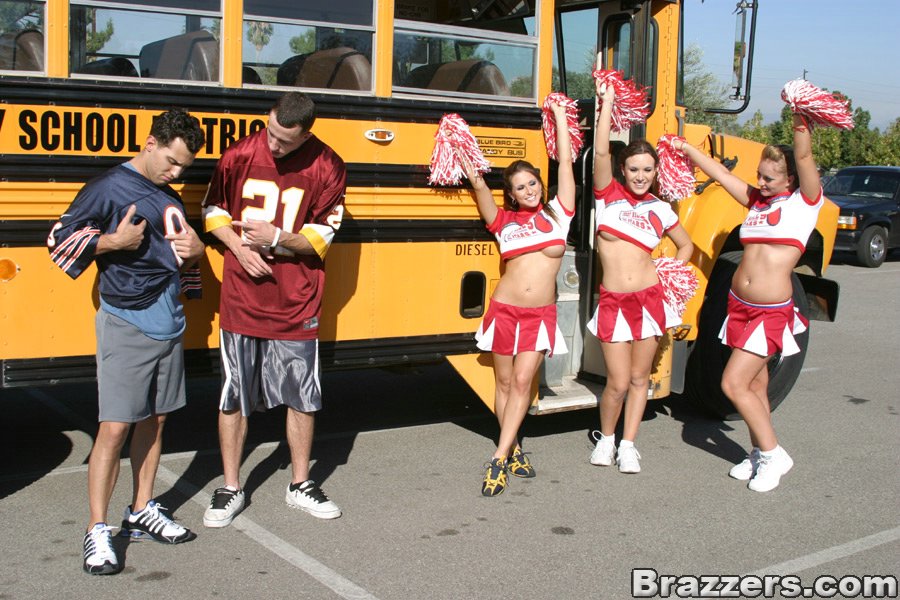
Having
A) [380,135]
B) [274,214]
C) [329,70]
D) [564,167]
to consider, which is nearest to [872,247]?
[564,167]

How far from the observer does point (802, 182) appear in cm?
479

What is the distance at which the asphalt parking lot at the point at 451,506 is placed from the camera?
12.6ft

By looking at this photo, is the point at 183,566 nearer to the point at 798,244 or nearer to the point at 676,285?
the point at 676,285

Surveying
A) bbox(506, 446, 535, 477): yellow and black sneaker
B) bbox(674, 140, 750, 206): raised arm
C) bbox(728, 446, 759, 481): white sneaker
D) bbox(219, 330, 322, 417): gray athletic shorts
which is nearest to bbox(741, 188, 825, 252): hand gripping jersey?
bbox(674, 140, 750, 206): raised arm

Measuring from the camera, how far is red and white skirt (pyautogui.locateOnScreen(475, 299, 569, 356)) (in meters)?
4.89

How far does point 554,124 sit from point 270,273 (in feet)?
5.58

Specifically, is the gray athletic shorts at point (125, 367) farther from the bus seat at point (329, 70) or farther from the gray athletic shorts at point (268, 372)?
the bus seat at point (329, 70)

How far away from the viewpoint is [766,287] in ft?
16.3

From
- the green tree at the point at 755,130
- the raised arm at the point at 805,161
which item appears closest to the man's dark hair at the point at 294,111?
the raised arm at the point at 805,161

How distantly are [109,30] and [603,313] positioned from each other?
2605 millimetres

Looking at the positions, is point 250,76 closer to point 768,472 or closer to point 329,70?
point 329,70

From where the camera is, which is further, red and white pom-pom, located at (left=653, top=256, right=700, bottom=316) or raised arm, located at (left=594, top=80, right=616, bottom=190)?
red and white pom-pom, located at (left=653, top=256, right=700, bottom=316)

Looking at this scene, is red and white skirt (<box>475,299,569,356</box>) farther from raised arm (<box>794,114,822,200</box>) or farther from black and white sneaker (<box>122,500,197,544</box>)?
black and white sneaker (<box>122,500,197,544</box>)

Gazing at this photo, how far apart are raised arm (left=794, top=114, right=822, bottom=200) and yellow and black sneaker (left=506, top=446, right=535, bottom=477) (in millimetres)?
1843
